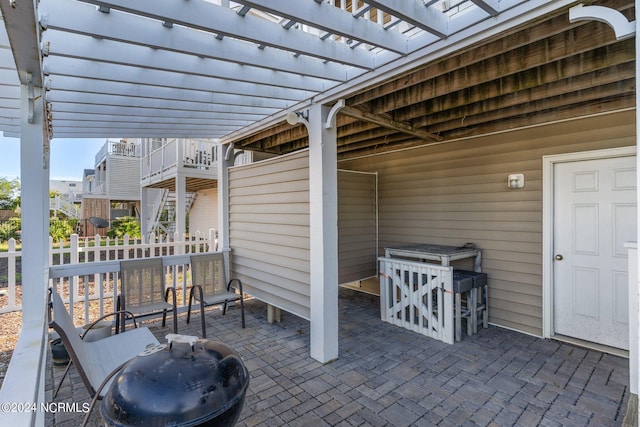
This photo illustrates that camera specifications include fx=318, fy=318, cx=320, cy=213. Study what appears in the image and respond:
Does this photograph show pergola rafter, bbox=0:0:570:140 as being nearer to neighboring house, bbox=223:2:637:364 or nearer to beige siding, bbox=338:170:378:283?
neighboring house, bbox=223:2:637:364

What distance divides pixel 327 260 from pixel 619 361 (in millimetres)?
3107

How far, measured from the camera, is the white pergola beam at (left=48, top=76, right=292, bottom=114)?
2602 mm

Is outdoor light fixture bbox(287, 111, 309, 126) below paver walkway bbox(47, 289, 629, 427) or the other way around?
the other way around

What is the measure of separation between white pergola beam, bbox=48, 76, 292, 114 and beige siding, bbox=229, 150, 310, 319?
2.17 feet

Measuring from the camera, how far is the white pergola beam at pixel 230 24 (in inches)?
65.9

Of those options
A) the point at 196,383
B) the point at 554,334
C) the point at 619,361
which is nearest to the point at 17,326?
the point at 196,383

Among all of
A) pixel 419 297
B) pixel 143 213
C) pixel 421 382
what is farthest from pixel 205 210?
pixel 421 382

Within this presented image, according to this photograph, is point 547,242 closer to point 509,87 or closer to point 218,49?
point 509,87

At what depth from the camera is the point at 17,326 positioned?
4.20 meters

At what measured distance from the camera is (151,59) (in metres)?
2.26

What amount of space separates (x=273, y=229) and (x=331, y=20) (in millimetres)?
2699

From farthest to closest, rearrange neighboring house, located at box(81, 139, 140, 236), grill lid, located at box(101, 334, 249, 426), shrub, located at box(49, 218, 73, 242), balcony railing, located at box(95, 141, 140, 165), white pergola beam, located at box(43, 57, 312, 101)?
1. balcony railing, located at box(95, 141, 140, 165)
2. neighboring house, located at box(81, 139, 140, 236)
3. shrub, located at box(49, 218, 73, 242)
4. white pergola beam, located at box(43, 57, 312, 101)
5. grill lid, located at box(101, 334, 249, 426)

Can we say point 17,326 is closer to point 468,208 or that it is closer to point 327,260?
point 327,260

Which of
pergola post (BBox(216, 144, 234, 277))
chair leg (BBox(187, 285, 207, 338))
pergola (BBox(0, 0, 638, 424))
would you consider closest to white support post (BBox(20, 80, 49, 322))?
pergola (BBox(0, 0, 638, 424))
